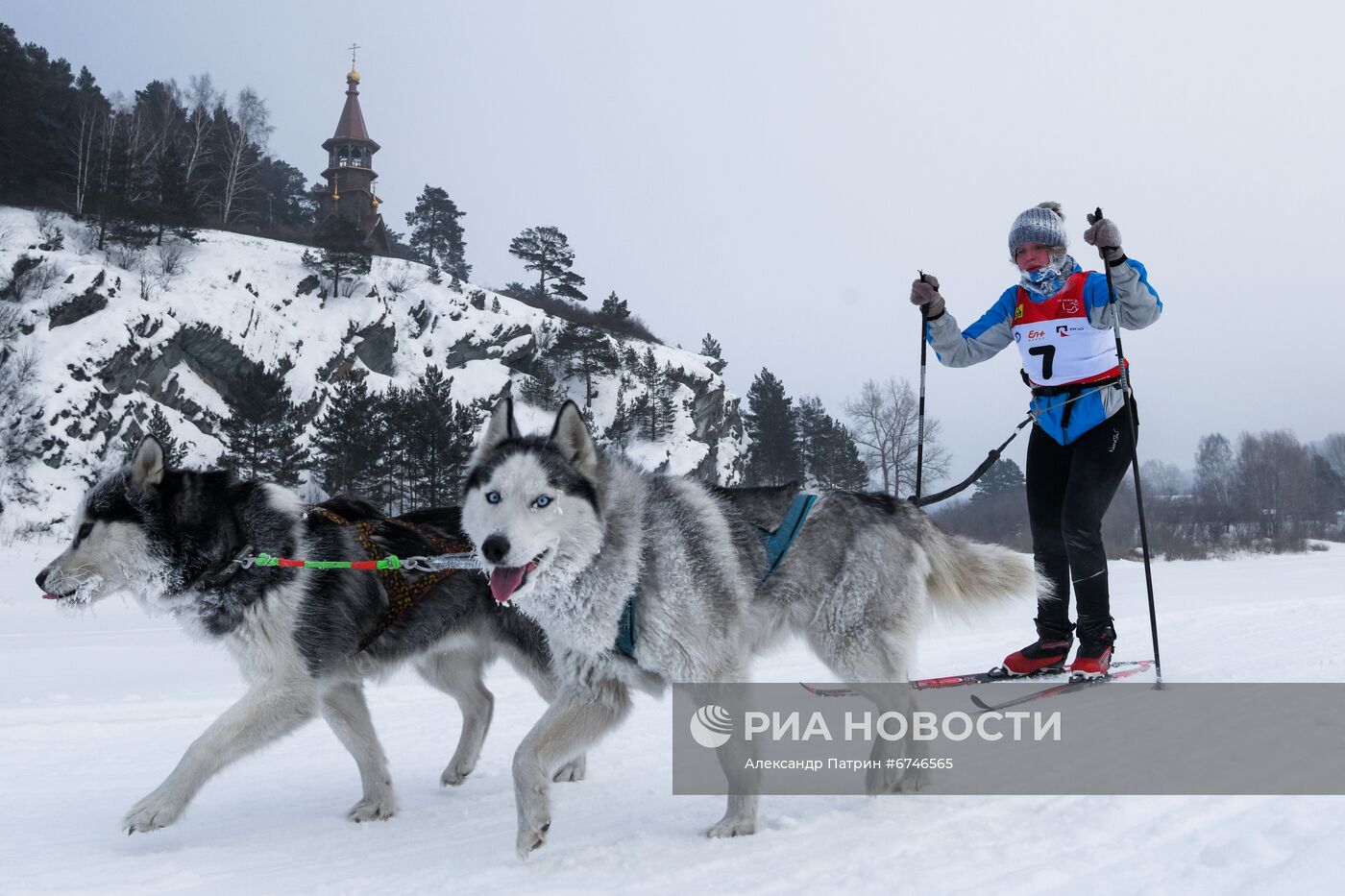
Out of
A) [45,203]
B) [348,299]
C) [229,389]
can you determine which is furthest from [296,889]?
[45,203]

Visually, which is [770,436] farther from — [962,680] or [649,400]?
[962,680]

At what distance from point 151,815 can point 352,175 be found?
6545 centimetres

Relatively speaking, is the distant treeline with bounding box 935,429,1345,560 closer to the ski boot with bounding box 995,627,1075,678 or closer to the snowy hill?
the snowy hill

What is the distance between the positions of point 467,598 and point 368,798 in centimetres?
101

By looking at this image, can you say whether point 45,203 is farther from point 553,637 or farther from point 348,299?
point 553,637

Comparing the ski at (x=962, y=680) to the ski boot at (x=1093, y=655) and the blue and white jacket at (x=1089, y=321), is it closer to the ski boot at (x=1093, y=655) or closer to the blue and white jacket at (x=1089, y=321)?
the ski boot at (x=1093, y=655)

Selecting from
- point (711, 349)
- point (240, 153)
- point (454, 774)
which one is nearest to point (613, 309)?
point (711, 349)

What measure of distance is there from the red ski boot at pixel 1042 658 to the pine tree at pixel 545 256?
55332 millimetres

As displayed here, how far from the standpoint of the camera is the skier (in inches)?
199

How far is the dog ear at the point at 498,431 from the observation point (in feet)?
11.5

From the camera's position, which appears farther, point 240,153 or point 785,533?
point 240,153

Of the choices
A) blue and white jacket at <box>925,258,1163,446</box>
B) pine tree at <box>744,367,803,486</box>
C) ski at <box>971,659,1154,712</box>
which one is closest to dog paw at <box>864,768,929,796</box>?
ski at <box>971,659,1154,712</box>

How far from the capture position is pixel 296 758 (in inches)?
196

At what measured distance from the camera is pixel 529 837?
3.07 m
